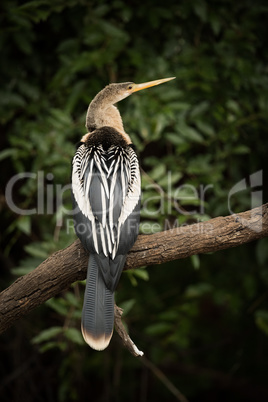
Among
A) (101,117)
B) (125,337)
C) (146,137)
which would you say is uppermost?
(101,117)

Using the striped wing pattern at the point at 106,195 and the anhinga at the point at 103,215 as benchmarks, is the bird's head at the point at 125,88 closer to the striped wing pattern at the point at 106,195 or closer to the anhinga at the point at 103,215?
the anhinga at the point at 103,215

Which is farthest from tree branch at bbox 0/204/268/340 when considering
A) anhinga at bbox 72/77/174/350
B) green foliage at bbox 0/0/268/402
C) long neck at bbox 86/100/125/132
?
long neck at bbox 86/100/125/132

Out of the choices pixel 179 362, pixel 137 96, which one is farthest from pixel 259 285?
pixel 137 96

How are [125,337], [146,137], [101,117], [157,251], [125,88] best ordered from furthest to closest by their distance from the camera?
[146,137] < [125,88] < [101,117] < [157,251] < [125,337]

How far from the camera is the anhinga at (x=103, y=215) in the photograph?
196cm

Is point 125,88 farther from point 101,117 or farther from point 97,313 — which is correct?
point 97,313

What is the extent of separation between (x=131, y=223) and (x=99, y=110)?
1025 millimetres

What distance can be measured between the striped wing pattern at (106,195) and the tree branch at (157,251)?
128 millimetres

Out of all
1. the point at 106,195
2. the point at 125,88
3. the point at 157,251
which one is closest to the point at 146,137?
the point at 125,88

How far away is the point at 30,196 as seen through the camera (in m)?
3.24

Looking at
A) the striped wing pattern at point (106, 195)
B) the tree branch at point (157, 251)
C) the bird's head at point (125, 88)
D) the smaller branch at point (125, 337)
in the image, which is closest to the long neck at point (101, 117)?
the bird's head at point (125, 88)

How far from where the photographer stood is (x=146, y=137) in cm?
306

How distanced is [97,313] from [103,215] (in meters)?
0.45

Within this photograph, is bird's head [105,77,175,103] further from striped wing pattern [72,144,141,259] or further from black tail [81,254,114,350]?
black tail [81,254,114,350]
